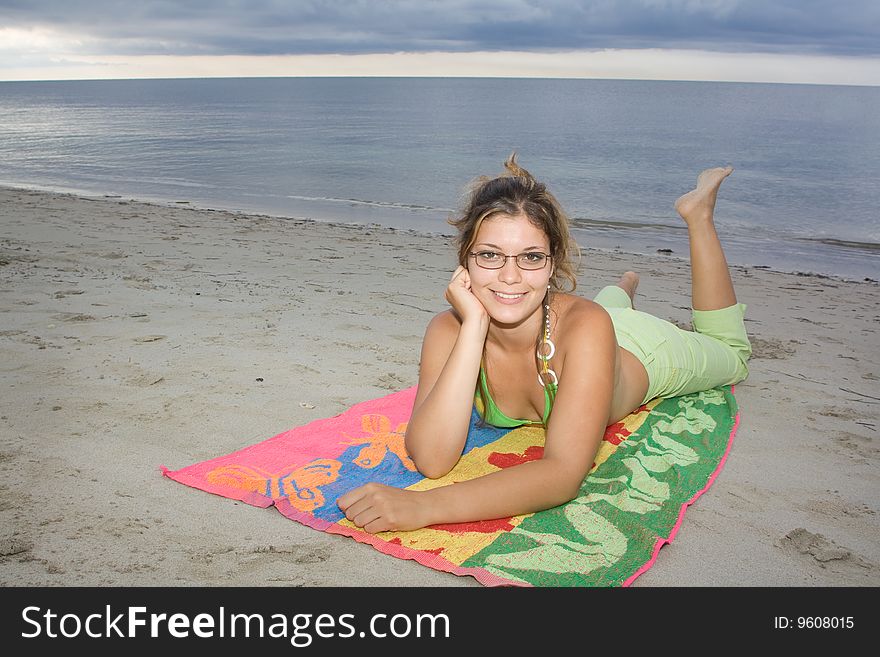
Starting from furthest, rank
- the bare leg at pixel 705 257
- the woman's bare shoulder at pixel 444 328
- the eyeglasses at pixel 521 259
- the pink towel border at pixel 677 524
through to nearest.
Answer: the bare leg at pixel 705 257 → the woman's bare shoulder at pixel 444 328 → the eyeglasses at pixel 521 259 → the pink towel border at pixel 677 524

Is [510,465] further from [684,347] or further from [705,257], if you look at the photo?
[705,257]

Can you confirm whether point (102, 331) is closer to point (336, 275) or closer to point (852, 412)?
point (336, 275)

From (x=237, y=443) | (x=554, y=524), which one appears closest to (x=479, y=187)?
(x=554, y=524)

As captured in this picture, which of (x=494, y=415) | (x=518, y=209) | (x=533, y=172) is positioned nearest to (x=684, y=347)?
(x=494, y=415)

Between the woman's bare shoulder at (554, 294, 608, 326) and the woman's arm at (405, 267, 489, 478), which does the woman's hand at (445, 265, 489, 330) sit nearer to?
the woman's arm at (405, 267, 489, 478)

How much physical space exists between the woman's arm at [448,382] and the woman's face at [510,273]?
3.3 inches

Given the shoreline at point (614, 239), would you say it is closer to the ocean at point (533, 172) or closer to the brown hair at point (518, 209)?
the ocean at point (533, 172)

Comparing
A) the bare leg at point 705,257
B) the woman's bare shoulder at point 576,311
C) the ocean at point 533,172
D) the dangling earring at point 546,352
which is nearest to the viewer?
the woman's bare shoulder at point 576,311

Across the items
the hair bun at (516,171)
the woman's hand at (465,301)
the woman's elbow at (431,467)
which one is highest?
the hair bun at (516,171)

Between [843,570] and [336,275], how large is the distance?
5941 millimetres

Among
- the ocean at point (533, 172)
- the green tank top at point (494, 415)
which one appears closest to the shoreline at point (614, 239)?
the ocean at point (533, 172)

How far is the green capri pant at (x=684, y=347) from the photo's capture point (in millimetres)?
3871

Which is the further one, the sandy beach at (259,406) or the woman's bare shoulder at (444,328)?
the woman's bare shoulder at (444,328)

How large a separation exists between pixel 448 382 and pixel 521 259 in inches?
23.1
